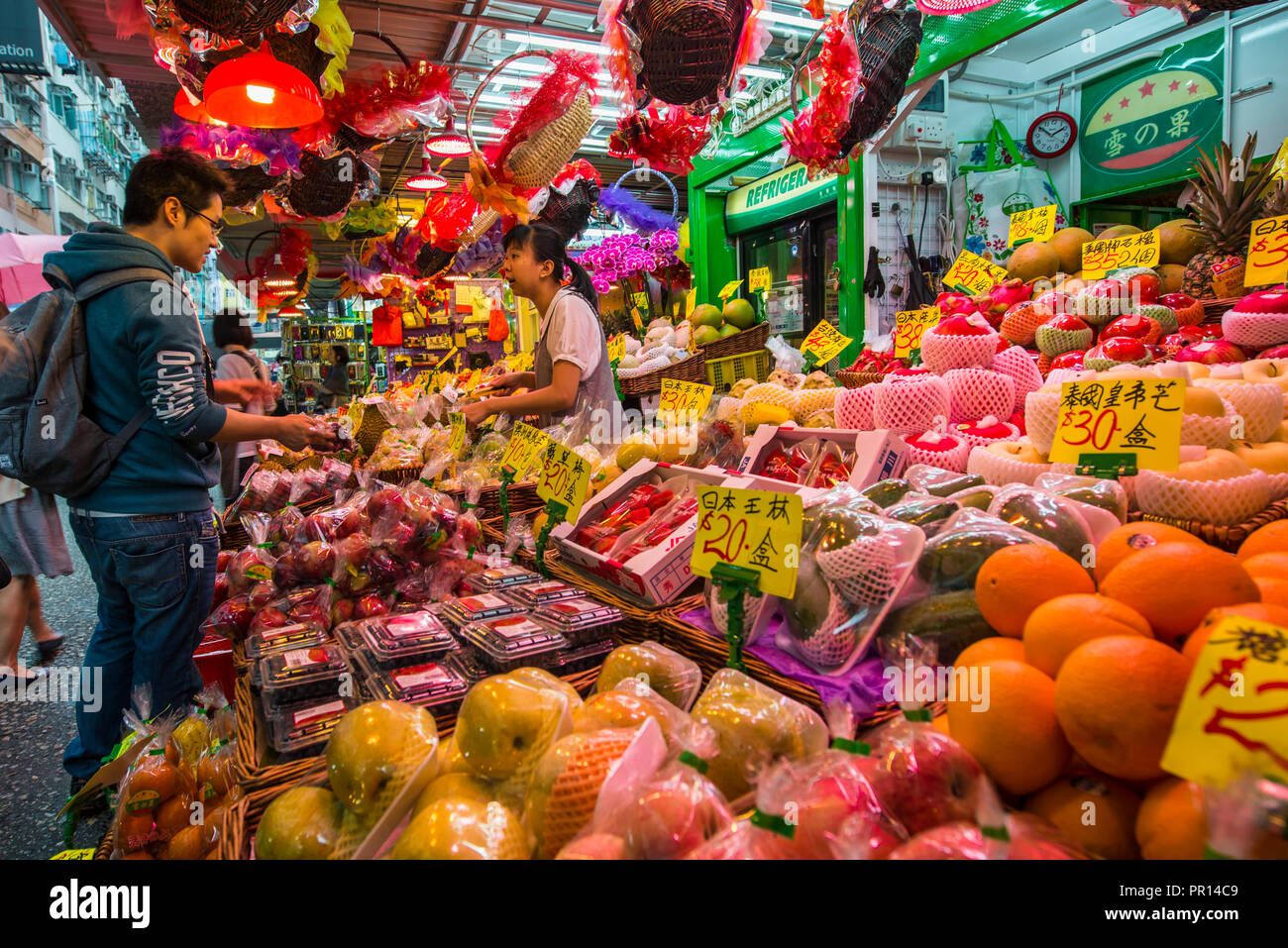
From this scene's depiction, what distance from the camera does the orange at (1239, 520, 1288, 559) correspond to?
3.26 ft

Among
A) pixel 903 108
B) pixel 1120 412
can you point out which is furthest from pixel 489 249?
pixel 1120 412

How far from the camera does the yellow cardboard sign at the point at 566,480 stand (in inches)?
68.0

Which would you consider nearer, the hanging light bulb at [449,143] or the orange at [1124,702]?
the orange at [1124,702]

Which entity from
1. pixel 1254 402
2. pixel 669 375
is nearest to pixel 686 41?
pixel 669 375

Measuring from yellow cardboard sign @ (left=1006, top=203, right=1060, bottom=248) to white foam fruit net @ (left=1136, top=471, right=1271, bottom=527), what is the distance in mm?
2343

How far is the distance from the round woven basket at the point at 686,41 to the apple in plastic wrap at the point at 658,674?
2.07 m

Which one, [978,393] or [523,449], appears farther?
[523,449]

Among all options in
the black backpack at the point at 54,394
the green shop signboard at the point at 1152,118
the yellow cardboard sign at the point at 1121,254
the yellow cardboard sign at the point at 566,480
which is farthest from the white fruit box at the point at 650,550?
the green shop signboard at the point at 1152,118

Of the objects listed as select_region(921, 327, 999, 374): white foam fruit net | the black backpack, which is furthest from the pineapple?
the black backpack

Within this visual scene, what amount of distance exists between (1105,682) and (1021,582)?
22cm

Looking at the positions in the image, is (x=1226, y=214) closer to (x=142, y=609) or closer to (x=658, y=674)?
(x=658, y=674)

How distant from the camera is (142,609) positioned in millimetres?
2109

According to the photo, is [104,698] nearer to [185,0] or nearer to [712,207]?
[185,0]

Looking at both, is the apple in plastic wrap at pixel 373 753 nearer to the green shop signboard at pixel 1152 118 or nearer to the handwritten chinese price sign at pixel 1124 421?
the handwritten chinese price sign at pixel 1124 421
